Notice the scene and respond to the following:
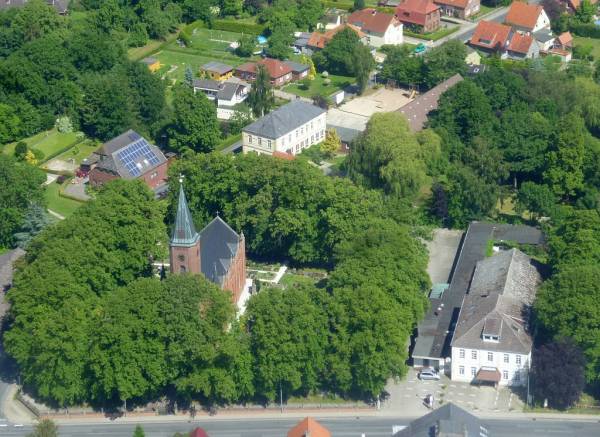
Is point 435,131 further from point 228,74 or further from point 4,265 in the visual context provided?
point 4,265

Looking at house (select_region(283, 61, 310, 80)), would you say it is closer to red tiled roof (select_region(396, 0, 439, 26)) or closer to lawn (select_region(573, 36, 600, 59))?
red tiled roof (select_region(396, 0, 439, 26))

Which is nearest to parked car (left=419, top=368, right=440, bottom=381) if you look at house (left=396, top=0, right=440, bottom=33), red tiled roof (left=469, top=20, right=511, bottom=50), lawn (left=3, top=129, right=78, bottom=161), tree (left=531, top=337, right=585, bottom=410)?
tree (left=531, top=337, right=585, bottom=410)

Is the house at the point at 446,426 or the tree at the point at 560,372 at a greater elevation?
the house at the point at 446,426

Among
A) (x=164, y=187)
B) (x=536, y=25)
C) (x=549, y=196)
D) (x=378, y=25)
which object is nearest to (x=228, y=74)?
(x=378, y=25)

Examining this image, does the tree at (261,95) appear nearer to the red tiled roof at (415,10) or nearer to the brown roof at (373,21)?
the brown roof at (373,21)

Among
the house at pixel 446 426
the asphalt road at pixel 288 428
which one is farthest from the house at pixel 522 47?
the house at pixel 446 426

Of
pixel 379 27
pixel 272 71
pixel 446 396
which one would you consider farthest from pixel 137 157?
pixel 379 27
